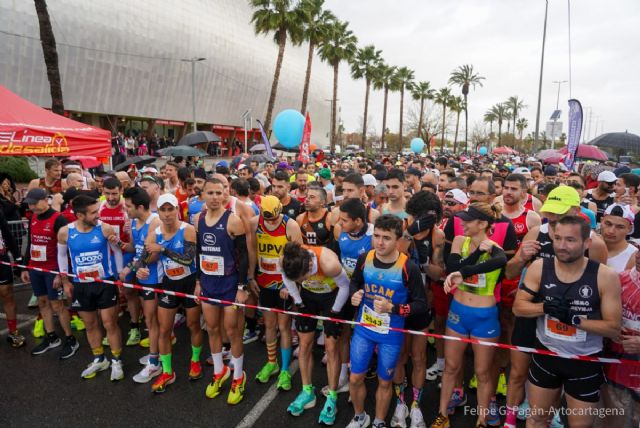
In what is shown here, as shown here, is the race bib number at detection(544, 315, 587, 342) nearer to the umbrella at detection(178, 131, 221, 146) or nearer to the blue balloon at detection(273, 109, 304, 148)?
the umbrella at detection(178, 131, 221, 146)

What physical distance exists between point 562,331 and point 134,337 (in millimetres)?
5127

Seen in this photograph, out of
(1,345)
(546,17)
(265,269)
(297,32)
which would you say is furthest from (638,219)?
(297,32)

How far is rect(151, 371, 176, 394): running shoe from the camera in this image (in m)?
4.16

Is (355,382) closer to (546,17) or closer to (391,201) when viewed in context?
(391,201)

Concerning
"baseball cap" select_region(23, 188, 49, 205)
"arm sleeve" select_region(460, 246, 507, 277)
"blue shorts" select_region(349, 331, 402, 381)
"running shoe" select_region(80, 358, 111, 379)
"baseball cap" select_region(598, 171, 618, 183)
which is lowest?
"running shoe" select_region(80, 358, 111, 379)

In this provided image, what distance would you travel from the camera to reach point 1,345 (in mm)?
5172

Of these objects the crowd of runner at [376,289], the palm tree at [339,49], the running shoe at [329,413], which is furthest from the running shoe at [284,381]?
the palm tree at [339,49]

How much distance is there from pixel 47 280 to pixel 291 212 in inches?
131

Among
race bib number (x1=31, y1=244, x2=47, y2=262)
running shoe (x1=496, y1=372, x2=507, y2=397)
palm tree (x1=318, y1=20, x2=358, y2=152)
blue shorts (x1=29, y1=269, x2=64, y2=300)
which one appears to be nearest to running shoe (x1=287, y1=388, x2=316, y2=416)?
running shoe (x1=496, y1=372, x2=507, y2=397)

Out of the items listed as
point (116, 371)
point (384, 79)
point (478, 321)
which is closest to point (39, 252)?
point (116, 371)

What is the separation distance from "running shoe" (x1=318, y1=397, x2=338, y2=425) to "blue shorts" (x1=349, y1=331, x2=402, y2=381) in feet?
1.88

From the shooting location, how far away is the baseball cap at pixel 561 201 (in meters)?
3.49

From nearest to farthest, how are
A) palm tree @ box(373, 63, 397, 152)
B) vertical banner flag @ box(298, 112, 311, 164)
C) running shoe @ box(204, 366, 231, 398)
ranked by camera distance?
running shoe @ box(204, 366, 231, 398) → vertical banner flag @ box(298, 112, 311, 164) → palm tree @ box(373, 63, 397, 152)

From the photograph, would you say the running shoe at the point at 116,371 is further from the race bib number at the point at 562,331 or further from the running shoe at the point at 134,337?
the race bib number at the point at 562,331
